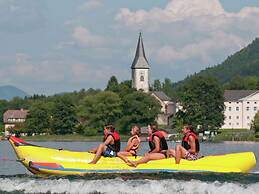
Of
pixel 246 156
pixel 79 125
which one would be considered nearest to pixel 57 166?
pixel 246 156

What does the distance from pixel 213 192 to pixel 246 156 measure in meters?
3.87

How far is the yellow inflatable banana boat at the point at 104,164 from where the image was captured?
2403cm

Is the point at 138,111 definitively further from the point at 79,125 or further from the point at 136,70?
the point at 136,70

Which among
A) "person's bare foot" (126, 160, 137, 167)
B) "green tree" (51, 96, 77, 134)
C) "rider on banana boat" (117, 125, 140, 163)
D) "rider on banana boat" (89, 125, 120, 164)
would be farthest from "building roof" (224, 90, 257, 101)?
"person's bare foot" (126, 160, 137, 167)

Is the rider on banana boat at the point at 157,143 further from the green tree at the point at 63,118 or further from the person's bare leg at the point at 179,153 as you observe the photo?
the green tree at the point at 63,118

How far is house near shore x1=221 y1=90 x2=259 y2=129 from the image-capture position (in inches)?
5738

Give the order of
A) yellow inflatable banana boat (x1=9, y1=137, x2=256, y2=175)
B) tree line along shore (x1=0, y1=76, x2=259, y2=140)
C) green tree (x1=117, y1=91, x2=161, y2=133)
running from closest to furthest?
1. yellow inflatable banana boat (x1=9, y1=137, x2=256, y2=175)
2. tree line along shore (x1=0, y1=76, x2=259, y2=140)
3. green tree (x1=117, y1=91, x2=161, y2=133)

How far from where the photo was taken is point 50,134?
387ft

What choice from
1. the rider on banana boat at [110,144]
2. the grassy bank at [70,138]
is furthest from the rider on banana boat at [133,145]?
the grassy bank at [70,138]

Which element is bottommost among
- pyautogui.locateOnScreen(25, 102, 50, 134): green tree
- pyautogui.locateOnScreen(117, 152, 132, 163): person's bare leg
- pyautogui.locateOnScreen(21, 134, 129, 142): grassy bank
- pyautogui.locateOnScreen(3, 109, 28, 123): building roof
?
pyautogui.locateOnScreen(117, 152, 132, 163): person's bare leg

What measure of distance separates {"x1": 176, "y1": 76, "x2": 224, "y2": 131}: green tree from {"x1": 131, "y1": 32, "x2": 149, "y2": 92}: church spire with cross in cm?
4950

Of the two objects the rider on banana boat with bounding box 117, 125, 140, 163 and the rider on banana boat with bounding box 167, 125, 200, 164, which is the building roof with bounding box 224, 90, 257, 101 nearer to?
the rider on banana boat with bounding box 167, 125, 200, 164

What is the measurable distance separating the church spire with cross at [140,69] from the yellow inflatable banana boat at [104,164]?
132m

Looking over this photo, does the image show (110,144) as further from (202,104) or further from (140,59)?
(140,59)
